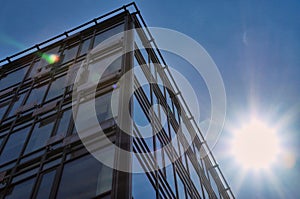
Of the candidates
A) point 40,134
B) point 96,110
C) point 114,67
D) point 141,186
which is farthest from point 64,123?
point 141,186

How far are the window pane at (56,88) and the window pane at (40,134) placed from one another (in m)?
1.59

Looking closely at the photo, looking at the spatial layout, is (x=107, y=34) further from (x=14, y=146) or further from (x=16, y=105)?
(x=14, y=146)

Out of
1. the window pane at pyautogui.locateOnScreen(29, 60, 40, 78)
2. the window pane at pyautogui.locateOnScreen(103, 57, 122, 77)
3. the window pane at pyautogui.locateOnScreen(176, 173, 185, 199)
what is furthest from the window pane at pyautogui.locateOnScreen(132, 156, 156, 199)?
the window pane at pyautogui.locateOnScreen(29, 60, 40, 78)

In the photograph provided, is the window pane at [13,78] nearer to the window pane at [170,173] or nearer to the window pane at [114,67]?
the window pane at [114,67]

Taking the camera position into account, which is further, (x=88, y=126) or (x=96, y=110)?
(x=96, y=110)

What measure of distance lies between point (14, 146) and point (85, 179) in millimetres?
4576

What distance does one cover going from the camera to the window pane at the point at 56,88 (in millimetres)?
14502

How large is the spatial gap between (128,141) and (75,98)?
3.86 m

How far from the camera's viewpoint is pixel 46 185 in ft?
33.9

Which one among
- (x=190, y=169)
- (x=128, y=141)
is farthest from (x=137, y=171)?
(x=190, y=169)

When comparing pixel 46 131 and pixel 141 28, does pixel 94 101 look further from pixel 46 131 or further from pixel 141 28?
pixel 141 28

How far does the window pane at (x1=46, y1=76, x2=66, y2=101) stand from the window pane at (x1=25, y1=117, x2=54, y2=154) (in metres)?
1.59

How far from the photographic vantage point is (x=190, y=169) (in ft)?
54.5

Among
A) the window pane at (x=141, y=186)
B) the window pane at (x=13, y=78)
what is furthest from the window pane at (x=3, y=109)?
the window pane at (x=141, y=186)
